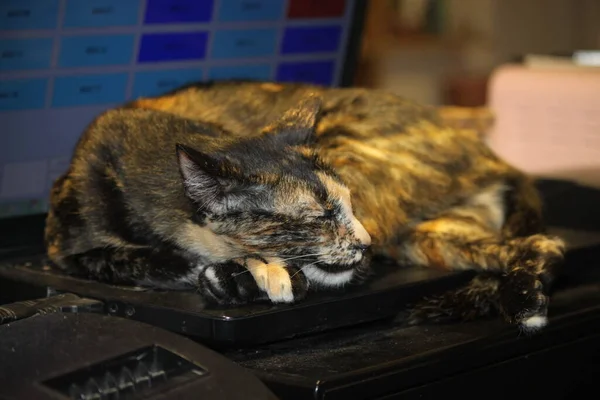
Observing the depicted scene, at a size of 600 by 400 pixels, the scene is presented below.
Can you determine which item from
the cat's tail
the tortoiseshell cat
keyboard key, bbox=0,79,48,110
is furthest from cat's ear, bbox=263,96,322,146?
keyboard key, bbox=0,79,48,110

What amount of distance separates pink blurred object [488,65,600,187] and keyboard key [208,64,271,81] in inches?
17.5

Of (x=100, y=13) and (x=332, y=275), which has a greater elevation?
(x=100, y=13)

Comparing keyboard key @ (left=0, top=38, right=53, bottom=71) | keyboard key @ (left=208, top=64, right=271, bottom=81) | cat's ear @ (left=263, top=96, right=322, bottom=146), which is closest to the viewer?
cat's ear @ (left=263, top=96, right=322, bottom=146)

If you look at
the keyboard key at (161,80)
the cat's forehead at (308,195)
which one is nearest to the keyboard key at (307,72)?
the keyboard key at (161,80)

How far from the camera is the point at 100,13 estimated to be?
4.40 feet

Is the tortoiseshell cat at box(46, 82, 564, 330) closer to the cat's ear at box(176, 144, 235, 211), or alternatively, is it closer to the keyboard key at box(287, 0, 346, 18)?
the cat's ear at box(176, 144, 235, 211)

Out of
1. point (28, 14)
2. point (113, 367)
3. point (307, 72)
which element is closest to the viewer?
point (113, 367)

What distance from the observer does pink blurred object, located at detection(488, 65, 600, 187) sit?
161cm

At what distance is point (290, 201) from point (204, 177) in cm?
10

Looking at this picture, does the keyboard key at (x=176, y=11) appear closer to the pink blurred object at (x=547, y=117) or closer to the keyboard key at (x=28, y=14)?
the keyboard key at (x=28, y=14)

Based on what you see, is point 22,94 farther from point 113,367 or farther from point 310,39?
point 113,367

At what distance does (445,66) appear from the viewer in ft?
11.3

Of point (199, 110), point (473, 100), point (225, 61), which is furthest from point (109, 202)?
point (473, 100)

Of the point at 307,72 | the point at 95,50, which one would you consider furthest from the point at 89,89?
the point at 307,72
